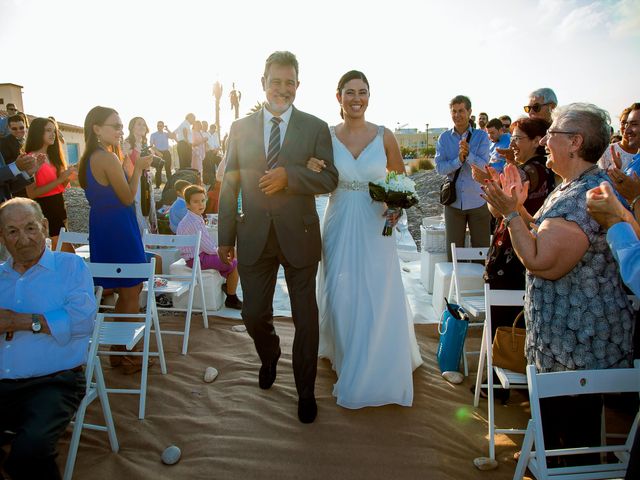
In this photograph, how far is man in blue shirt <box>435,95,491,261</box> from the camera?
551 cm

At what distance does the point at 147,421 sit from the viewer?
11.4ft

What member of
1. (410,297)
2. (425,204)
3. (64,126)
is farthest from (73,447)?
(64,126)

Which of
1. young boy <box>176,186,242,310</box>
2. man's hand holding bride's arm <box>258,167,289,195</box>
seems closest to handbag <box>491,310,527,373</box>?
man's hand holding bride's arm <box>258,167,289,195</box>

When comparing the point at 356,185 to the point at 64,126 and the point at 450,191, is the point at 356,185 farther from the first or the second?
the point at 64,126

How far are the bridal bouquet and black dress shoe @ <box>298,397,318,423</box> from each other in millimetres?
1632

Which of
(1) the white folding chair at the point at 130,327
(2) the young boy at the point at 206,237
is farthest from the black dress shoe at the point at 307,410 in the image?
(2) the young boy at the point at 206,237

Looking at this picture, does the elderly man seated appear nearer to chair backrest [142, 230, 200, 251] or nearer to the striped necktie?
the striped necktie

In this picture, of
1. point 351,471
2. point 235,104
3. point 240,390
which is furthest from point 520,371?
point 235,104

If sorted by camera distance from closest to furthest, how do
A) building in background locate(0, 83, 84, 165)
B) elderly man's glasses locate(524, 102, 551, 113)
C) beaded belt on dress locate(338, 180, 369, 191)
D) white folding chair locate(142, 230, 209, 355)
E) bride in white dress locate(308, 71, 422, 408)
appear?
bride in white dress locate(308, 71, 422, 408) < beaded belt on dress locate(338, 180, 369, 191) < elderly man's glasses locate(524, 102, 551, 113) < white folding chair locate(142, 230, 209, 355) < building in background locate(0, 83, 84, 165)

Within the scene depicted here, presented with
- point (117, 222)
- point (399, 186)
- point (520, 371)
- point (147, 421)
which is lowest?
point (147, 421)

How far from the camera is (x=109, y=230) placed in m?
4.08

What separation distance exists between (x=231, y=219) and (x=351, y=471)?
80.5 inches

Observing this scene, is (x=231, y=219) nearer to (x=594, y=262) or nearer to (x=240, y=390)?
(x=240, y=390)

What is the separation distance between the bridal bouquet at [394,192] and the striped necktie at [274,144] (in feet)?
2.59
